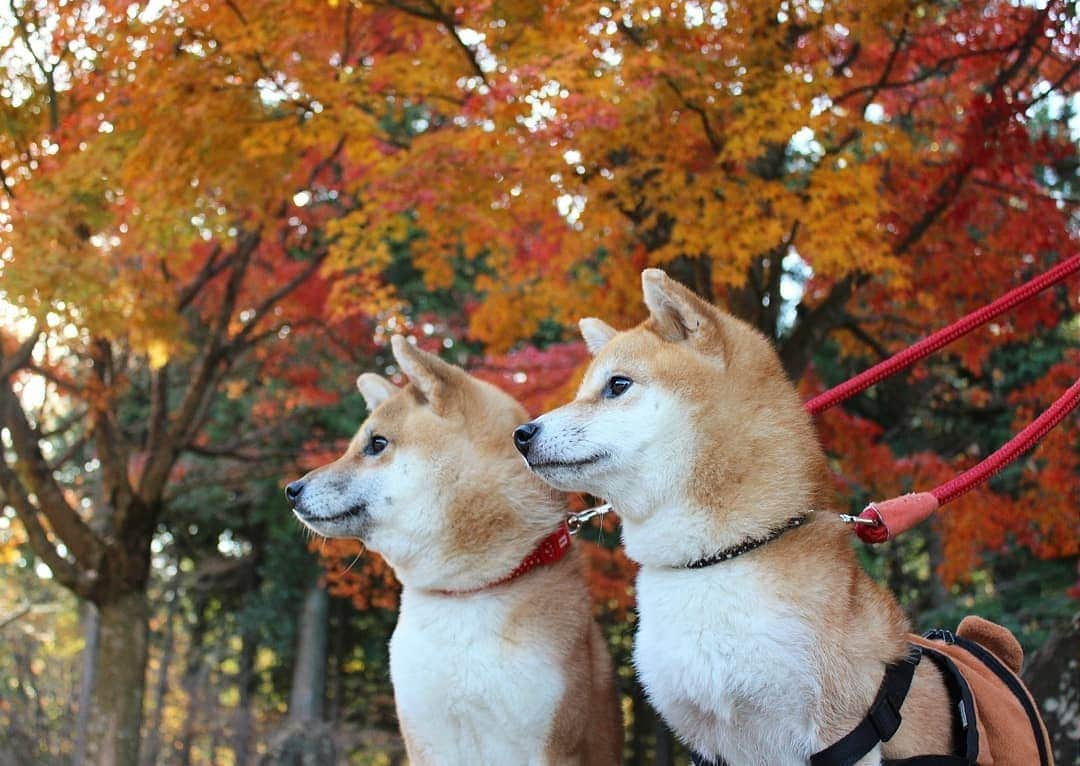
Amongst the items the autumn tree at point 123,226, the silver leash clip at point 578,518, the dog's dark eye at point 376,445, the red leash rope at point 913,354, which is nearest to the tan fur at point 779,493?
the red leash rope at point 913,354

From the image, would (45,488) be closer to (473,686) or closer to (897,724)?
(473,686)

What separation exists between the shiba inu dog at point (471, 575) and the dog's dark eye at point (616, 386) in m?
0.88

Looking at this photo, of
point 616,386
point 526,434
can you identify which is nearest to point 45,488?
point 526,434

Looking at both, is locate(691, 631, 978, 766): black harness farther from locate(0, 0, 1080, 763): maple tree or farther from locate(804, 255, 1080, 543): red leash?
locate(0, 0, 1080, 763): maple tree

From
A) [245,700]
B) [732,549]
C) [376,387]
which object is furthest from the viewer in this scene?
[245,700]

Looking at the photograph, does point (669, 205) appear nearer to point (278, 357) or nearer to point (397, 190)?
point (397, 190)

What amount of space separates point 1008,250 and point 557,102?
15.4ft

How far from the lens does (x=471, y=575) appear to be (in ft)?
11.7

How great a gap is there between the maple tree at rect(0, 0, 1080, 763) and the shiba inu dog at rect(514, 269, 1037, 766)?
3637mm

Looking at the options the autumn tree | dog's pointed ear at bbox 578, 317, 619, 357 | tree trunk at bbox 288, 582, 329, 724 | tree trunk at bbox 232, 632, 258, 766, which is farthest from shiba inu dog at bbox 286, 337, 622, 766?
tree trunk at bbox 288, 582, 329, 724

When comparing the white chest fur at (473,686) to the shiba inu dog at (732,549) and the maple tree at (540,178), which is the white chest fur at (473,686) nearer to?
→ the shiba inu dog at (732,549)

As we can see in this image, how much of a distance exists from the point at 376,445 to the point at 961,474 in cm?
203

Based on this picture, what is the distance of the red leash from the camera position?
277cm

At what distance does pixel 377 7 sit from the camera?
8.17m
